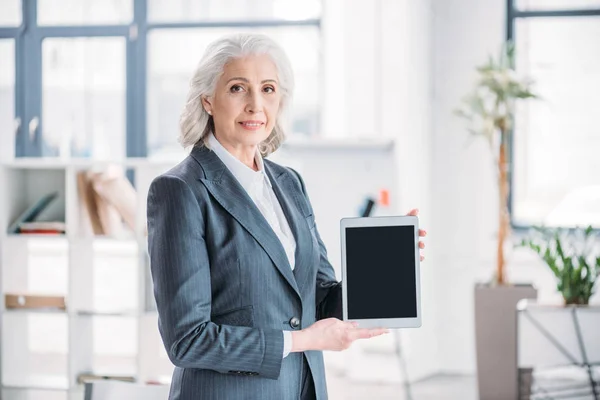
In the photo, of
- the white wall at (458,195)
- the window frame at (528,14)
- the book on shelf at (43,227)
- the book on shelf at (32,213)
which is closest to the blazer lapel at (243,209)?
the book on shelf at (43,227)

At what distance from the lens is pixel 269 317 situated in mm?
1468

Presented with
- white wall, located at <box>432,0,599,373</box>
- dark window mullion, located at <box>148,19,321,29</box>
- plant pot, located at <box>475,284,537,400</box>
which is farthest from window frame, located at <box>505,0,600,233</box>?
dark window mullion, located at <box>148,19,321,29</box>

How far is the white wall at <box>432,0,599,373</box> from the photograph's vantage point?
5617 mm

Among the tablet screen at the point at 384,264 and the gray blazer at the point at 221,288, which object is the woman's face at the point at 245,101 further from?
the tablet screen at the point at 384,264

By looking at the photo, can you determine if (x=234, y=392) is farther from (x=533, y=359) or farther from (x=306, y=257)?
(x=533, y=359)

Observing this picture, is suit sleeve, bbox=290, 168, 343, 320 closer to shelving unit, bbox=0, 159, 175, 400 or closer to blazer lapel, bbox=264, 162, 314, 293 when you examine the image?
blazer lapel, bbox=264, 162, 314, 293

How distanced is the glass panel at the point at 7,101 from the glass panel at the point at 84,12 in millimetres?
399

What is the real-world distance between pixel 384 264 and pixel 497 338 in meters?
3.59

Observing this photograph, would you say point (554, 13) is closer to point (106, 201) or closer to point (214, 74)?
point (106, 201)

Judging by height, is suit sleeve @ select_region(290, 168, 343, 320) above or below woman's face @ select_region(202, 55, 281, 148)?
below

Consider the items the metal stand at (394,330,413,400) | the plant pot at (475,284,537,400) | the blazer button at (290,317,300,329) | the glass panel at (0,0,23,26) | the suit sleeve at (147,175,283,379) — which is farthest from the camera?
the glass panel at (0,0,23,26)

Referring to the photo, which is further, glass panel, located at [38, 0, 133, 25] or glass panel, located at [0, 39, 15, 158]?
glass panel, located at [0, 39, 15, 158]

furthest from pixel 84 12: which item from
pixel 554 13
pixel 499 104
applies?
pixel 554 13

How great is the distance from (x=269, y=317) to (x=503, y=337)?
3.71 meters
